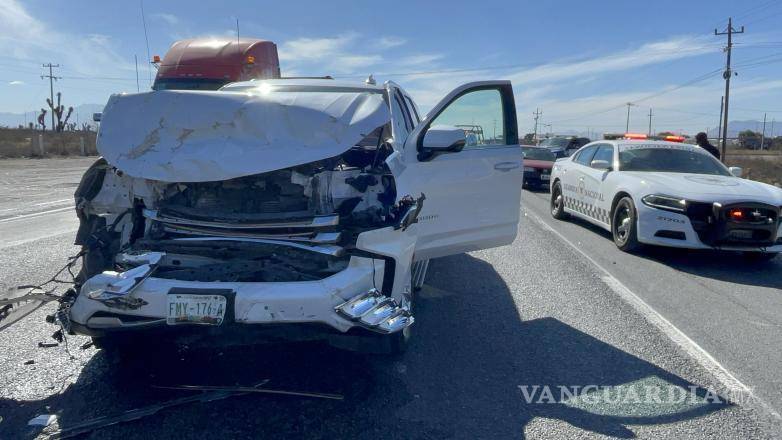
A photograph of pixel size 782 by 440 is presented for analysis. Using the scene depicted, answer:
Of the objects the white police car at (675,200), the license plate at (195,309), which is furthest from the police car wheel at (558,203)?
the license plate at (195,309)

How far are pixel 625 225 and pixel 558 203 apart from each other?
10.9ft

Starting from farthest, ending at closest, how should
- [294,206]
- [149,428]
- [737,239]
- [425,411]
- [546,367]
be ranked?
[737,239] < [546,367] < [294,206] < [425,411] < [149,428]

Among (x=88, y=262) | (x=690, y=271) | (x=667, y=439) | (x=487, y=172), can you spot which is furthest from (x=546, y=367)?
(x=690, y=271)

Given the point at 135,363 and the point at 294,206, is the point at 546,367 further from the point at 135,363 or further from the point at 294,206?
the point at 135,363

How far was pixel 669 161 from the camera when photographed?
9016 mm

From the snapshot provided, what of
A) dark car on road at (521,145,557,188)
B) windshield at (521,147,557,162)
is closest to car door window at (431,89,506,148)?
dark car on road at (521,145,557,188)

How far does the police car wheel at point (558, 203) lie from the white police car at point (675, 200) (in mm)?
1133

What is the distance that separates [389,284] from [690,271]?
5089 mm

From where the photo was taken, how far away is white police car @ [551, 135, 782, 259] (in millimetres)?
7254

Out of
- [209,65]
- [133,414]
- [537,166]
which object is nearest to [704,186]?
[133,414]

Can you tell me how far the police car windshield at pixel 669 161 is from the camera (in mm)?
8844

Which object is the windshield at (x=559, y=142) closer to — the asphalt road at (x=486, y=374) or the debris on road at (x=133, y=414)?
the asphalt road at (x=486, y=374)

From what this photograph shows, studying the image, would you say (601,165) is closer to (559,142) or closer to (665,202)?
(665,202)

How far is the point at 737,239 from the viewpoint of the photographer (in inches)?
285
